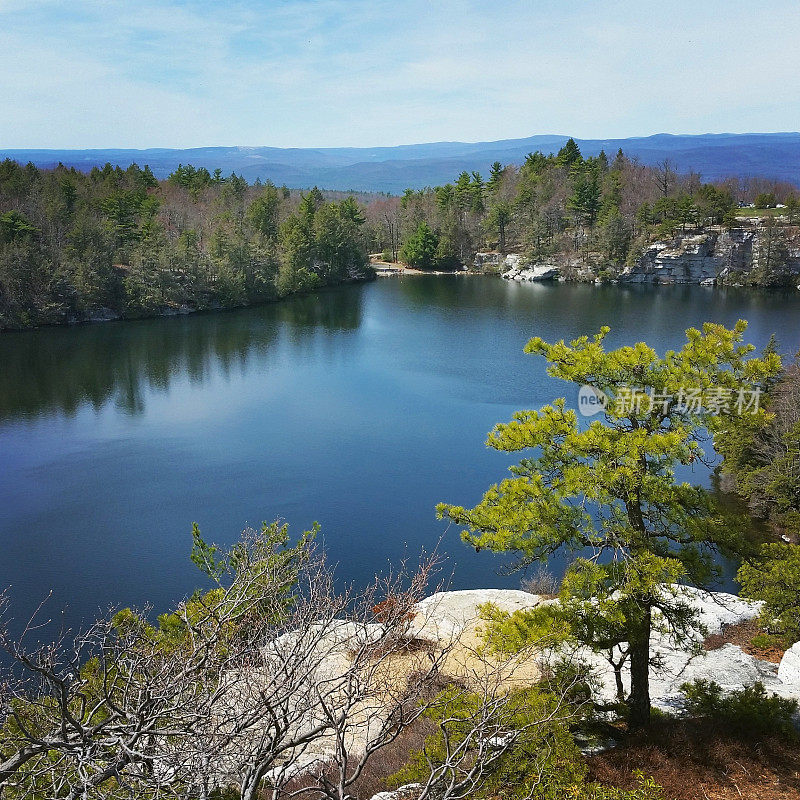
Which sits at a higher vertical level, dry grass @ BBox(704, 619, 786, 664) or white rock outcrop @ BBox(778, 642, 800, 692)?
white rock outcrop @ BBox(778, 642, 800, 692)

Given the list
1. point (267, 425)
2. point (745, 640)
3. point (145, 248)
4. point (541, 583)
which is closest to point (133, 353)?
point (145, 248)

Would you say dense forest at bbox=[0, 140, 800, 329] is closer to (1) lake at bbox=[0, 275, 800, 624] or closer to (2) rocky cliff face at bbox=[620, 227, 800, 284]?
(2) rocky cliff face at bbox=[620, 227, 800, 284]

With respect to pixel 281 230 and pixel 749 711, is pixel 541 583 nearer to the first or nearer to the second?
pixel 749 711

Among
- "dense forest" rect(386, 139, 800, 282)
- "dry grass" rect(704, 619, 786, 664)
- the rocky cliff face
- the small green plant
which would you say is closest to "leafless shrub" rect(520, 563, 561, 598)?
"dry grass" rect(704, 619, 786, 664)

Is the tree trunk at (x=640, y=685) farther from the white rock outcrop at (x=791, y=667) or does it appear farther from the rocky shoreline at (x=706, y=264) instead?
the rocky shoreline at (x=706, y=264)

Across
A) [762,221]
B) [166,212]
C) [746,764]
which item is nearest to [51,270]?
[166,212]

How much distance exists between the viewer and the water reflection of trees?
26.1m

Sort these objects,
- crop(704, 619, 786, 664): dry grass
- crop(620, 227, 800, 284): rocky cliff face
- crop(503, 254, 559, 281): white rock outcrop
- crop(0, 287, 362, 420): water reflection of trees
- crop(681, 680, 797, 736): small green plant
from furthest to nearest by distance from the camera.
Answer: crop(503, 254, 559, 281): white rock outcrop → crop(620, 227, 800, 284): rocky cliff face → crop(0, 287, 362, 420): water reflection of trees → crop(704, 619, 786, 664): dry grass → crop(681, 680, 797, 736): small green plant

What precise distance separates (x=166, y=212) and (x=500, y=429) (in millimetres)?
44802

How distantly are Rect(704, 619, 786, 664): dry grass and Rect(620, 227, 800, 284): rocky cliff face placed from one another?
1499 inches

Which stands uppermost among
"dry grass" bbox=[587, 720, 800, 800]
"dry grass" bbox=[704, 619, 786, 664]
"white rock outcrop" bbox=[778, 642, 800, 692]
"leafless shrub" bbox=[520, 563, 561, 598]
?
"dry grass" bbox=[587, 720, 800, 800]

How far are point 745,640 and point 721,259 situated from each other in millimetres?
41033

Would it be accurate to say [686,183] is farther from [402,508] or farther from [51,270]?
[402,508]

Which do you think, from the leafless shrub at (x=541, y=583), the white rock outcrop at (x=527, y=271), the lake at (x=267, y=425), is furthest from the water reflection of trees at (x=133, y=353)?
the leafless shrub at (x=541, y=583)
